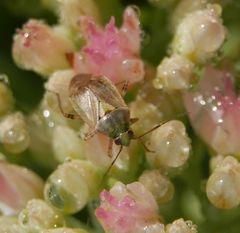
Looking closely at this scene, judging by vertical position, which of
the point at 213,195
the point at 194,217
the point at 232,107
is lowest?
the point at 194,217

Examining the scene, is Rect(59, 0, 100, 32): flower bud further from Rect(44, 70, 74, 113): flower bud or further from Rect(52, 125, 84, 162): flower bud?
Rect(52, 125, 84, 162): flower bud

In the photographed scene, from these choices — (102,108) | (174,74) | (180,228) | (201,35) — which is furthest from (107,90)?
(180,228)

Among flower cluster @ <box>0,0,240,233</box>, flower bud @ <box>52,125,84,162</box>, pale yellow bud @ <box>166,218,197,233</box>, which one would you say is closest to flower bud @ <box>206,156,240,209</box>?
flower cluster @ <box>0,0,240,233</box>

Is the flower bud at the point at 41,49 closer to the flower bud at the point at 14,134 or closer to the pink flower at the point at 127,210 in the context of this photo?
the flower bud at the point at 14,134

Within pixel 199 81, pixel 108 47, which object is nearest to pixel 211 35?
pixel 199 81

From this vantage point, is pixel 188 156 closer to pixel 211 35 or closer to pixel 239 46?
pixel 211 35

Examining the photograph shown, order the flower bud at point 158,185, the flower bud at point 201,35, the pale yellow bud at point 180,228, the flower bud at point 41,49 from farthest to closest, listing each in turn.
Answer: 1. the flower bud at point 41,49
2. the flower bud at point 201,35
3. the flower bud at point 158,185
4. the pale yellow bud at point 180,228

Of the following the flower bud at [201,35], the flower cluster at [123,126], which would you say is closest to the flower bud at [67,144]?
the flower cluster at [123,126]
